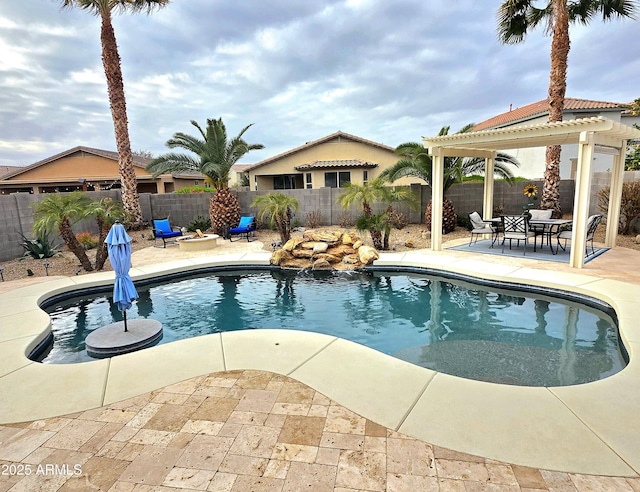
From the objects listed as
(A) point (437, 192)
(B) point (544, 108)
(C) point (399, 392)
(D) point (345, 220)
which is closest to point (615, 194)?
(A) point (437, 192)

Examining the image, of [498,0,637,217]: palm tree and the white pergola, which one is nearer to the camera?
the white pergola

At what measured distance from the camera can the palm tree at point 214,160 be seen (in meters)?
15.2

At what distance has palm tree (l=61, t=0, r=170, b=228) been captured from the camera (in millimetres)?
13703

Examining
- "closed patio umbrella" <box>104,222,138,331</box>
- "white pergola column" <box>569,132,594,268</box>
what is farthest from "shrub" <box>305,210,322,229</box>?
"closed patio umbrella" <box>104,222,138,331</box>

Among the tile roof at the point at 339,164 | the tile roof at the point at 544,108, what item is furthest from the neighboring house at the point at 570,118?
the tile roof at the point at 339,164

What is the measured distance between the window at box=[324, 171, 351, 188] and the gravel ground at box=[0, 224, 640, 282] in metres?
7.86

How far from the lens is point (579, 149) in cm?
834

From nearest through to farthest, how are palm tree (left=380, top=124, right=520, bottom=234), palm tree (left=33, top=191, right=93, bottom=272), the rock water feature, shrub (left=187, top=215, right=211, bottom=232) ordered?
palm tree (left=33, top=191, right=93, bottom=272)
the rock water feature
palm tree (left=380, top=124, right=520, bottom=234)
shrub (left=187, top=215, right=211, bottom=232)

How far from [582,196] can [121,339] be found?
10.0m

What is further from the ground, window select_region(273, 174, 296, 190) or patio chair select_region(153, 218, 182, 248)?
window select_region(273, 174, 296, 190)

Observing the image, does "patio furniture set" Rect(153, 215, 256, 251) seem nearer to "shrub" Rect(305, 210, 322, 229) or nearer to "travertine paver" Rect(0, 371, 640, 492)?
"shrub" Rect(305, 210, 322, 229)

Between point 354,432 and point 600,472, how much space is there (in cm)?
171

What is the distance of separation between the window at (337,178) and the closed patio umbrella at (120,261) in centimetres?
1912

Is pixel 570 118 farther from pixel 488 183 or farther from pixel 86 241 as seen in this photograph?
Answer: pixel 86 241
